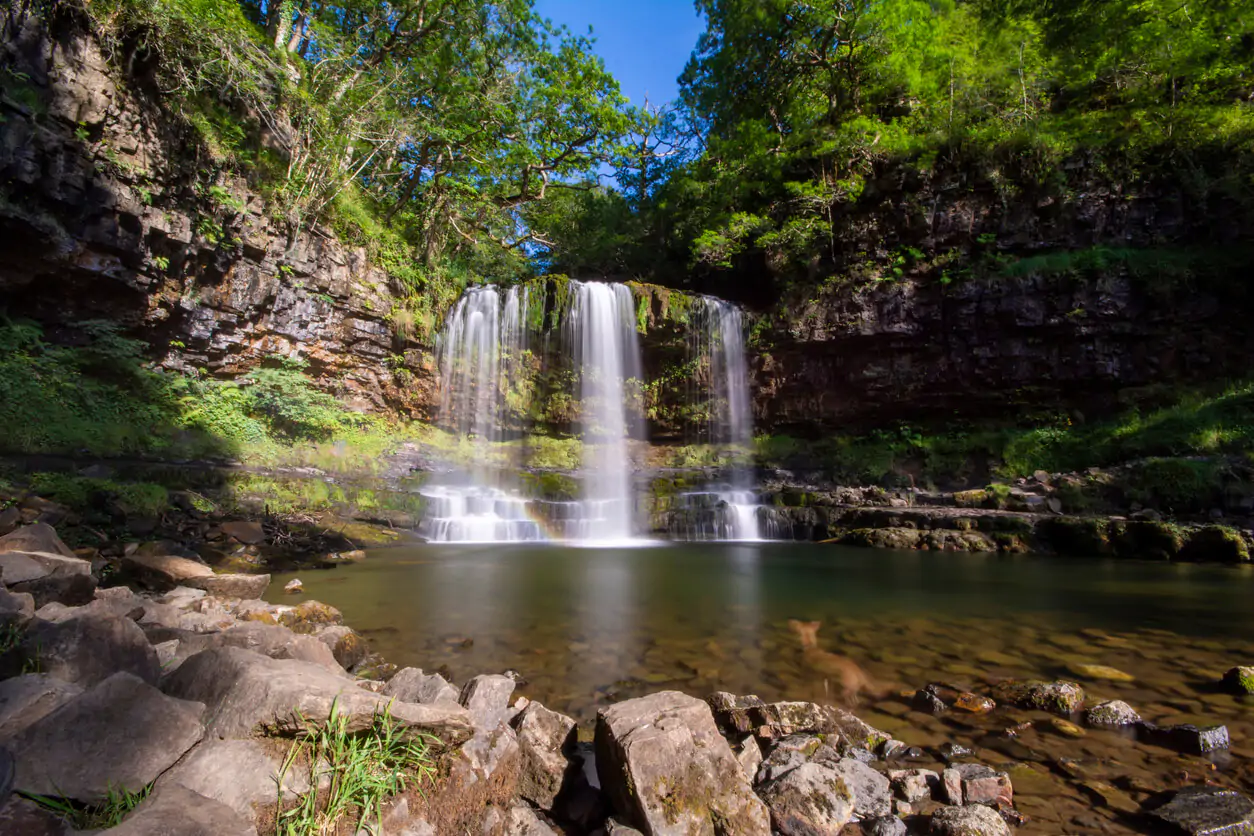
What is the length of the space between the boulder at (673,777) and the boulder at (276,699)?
24.3 inches

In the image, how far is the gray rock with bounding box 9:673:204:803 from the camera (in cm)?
157

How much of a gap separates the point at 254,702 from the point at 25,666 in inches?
47.6

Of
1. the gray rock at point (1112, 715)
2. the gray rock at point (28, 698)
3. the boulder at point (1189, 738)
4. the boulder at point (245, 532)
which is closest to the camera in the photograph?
the gray rock at point (28, 698)

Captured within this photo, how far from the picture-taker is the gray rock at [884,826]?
6.79 ft

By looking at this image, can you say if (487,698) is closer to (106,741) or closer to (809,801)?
(106,741)

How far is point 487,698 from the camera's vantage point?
2660 mm

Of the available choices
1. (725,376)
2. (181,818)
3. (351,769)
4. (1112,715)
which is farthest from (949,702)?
(725,376)

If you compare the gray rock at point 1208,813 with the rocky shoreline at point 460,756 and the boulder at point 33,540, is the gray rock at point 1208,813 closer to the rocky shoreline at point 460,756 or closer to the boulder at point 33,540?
the rocky shoreline at point 460,756

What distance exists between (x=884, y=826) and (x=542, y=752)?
1412 millimetres

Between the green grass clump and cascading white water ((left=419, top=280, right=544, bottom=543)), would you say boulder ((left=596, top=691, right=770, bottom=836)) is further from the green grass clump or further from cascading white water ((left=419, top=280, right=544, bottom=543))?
cascading white water ((left=419, top=280, right=544, bottom=543))

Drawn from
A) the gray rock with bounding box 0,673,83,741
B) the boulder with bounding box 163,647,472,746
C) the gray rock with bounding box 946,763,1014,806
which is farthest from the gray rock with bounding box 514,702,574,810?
the gray rock with bounding box 946,763,1014,806

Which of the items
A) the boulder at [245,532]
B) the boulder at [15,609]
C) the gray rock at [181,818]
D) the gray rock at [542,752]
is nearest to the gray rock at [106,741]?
the gray rock at [181,818]

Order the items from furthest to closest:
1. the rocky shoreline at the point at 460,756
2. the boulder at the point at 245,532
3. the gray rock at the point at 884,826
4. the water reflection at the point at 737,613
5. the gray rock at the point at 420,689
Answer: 1. the boulder at the point at 245,532
2. the water reflection at the point at 737,613
3. the gray rock at the point at 420,689
4. the gray rock at the point at 884,826
5. the rocky shoreline at the point at 460,756

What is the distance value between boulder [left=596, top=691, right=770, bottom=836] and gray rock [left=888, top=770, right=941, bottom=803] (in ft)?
2.48
